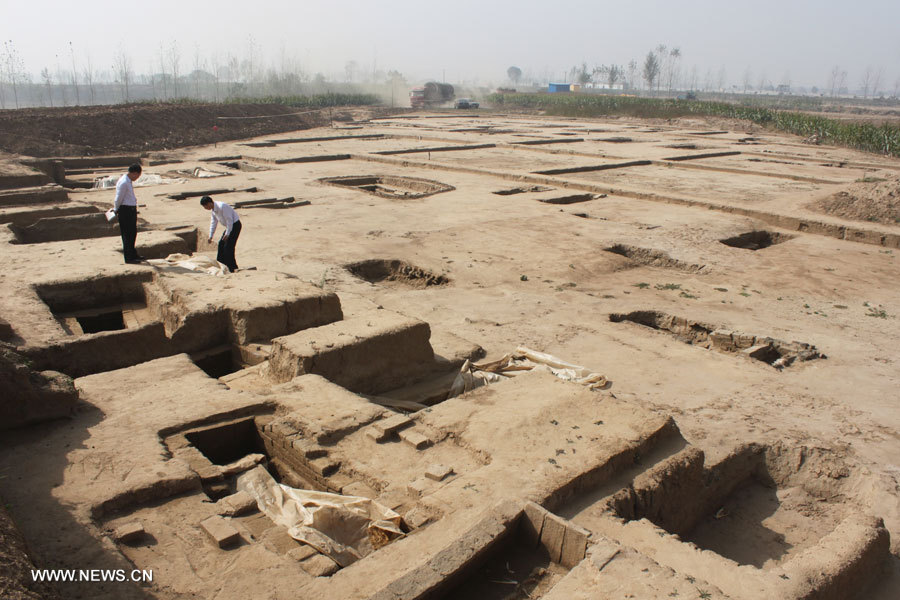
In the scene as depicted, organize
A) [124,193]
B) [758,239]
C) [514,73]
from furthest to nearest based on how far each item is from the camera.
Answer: [514,73], [758,239], [124,193]

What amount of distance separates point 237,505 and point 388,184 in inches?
640

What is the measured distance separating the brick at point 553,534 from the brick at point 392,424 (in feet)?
4.62

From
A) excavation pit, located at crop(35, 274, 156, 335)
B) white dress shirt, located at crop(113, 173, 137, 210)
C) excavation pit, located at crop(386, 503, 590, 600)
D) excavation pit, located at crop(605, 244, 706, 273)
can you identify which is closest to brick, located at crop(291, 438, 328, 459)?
excavation pit, located at crop(386, 503, 590, 600)

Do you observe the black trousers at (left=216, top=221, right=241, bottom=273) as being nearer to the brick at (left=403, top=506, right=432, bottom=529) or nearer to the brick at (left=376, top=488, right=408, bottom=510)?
the brick at (left=376, top=488, right=408, bottom=510)

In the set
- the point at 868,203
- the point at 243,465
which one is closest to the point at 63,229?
the point at 243,465

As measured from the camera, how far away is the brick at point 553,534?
3.43 metres

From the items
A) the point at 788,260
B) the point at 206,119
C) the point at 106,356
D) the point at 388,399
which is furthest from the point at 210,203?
the point at 206,119

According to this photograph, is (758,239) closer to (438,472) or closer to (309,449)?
(438,472)

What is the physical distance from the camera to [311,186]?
59.2ft

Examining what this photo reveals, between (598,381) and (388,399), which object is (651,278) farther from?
(388,399)

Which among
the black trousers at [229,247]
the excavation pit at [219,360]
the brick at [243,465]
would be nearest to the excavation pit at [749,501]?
the brick at [243,465]

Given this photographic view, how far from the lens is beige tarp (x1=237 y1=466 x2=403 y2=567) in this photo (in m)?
3.57

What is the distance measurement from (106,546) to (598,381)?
4.32 m

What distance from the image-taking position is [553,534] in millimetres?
3463
